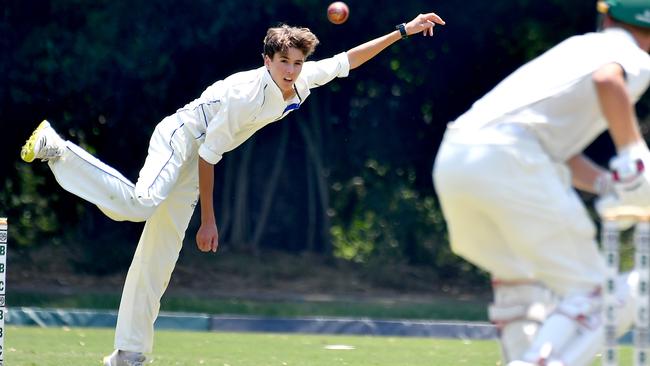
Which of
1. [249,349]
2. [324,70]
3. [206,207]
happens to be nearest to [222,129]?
[206,207]

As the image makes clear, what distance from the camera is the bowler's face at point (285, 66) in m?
6.28

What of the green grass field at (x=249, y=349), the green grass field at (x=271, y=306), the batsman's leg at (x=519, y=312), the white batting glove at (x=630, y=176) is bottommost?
the green grass field at (x=249, y=349)

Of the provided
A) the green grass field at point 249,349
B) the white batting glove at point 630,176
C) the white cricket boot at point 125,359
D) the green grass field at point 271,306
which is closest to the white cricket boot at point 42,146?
the white cricket boot at point 125,359

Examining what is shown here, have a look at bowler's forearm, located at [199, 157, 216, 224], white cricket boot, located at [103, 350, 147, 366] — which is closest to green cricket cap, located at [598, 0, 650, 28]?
bowler's forearm, located at [199, 157, 216, 224]

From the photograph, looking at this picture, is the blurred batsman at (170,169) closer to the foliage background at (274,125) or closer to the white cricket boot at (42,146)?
the white cricket boot at (42,146)

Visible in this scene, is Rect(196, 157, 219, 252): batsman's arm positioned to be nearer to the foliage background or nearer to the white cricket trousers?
the white cricket trousers

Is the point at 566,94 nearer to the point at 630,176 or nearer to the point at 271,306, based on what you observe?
the point at 630,176

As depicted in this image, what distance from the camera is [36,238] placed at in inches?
676

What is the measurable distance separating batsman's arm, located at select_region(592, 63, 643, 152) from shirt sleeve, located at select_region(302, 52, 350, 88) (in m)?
2.64

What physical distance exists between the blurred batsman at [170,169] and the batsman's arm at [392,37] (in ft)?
1.41

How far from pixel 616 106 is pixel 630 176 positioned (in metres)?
0.24

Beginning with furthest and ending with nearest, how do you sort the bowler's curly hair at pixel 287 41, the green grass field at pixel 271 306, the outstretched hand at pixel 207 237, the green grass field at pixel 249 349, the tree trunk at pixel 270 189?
the tree trunk at pixel 270 189 → the green grass field at pixel 271 306 → the green grass field at pixel 249 349 → the outstretched hand at pixel 207 237 → the bowler's curly hair at pixel 287 41

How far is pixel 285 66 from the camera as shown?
20.7 ft

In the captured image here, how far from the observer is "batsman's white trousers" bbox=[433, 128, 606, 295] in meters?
4.25
